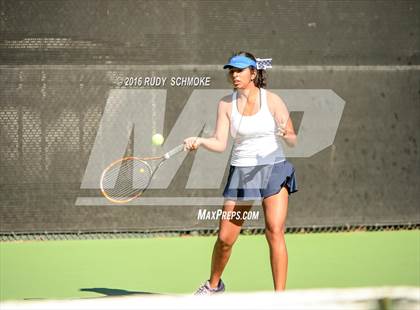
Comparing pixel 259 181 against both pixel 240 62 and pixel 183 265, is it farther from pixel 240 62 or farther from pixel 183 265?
pixel 183 265

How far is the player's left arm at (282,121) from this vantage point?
512 centimetres

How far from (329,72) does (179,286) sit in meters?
3.12

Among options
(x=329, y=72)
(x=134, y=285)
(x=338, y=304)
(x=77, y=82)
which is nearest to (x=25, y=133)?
(x=77, y=82)

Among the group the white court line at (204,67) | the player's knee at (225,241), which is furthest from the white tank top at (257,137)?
the white court line at (204,67)

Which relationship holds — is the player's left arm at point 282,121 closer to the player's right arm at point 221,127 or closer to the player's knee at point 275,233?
the player's right arm at point 221,127

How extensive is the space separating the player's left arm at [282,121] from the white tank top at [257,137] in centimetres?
3

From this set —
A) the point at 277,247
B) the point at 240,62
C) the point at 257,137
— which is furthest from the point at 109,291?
the point at 240,62

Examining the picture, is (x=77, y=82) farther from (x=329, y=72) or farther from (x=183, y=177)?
(x=329, y=72)

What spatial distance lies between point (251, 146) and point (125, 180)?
276cm

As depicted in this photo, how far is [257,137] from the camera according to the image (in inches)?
207

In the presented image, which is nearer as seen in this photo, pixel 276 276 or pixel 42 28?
pixel 276 276

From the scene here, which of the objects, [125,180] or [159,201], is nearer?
[125,180]

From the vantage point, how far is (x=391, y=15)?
27.8 feet

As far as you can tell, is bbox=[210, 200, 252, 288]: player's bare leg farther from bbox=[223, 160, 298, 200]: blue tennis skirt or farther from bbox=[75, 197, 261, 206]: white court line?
bbox=[75, 197, 261, 206]: white court line
